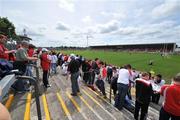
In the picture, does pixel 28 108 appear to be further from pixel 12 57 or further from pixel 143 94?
pixel 143 94

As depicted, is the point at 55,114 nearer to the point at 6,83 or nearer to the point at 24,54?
the point at 24,54

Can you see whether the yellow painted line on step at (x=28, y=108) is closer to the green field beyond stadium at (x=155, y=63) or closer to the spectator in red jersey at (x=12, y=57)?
the spectator in red jersey at (x=12, y=57)

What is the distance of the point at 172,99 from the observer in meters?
5.67

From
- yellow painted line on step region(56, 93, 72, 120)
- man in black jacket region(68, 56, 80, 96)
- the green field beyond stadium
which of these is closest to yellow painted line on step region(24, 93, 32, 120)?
yellow painted line on step region(56, 93, 72, 120)

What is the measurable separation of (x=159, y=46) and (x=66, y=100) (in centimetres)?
11512

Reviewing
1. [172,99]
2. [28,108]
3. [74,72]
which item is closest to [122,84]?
[74,72]

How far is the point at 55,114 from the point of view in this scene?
278 inches

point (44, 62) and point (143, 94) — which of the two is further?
point (44, 62)

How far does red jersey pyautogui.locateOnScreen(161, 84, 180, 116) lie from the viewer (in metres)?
5.59

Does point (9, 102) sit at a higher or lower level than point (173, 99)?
lower

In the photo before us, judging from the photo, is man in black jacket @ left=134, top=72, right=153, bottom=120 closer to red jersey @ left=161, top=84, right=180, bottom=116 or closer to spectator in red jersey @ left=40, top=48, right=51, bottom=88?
red jersey @ left=161, top=84, right=180, bottom=116

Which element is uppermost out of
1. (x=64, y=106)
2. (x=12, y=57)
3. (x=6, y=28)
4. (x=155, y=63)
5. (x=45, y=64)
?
(x=6, y=28)

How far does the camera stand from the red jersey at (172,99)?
18.3 feet

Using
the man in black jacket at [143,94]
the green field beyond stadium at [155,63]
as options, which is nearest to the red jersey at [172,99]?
the man in black jacket at [143,94]
